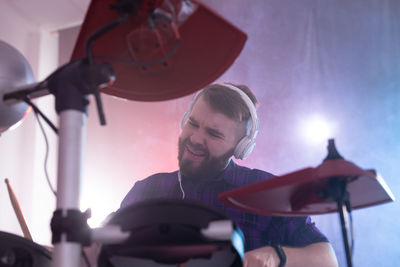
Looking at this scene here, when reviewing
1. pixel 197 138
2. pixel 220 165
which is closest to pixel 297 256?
pixel 220 165

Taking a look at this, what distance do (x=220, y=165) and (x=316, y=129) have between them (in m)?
0.54

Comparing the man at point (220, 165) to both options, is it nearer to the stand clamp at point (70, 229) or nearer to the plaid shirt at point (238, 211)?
the plaid shirt at point (238, 211)

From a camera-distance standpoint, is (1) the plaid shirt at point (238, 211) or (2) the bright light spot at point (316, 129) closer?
(1) the plaid shirt at point (238, 211)

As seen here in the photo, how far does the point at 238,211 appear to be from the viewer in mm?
1424

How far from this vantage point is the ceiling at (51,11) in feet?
9.16

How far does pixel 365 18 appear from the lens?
1957 mm

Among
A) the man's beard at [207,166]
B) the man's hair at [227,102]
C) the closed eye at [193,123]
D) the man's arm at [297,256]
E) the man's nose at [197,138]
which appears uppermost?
the man's hair at [227,102]

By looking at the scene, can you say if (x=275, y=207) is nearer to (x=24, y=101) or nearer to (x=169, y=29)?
Answer: (x=169, y=29)

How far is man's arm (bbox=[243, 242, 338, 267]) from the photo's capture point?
973mm

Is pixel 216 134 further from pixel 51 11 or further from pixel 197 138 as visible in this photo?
pixel 51 11

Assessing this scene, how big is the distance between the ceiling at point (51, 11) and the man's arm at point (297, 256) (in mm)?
2172

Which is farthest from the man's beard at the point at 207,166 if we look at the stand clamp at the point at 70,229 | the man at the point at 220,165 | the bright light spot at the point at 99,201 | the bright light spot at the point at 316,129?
the stand clamp at the point at 70,229

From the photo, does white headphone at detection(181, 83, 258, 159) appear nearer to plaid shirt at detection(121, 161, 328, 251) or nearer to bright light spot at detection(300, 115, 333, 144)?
plaid shirt at detection(121, 161, 328, 251)

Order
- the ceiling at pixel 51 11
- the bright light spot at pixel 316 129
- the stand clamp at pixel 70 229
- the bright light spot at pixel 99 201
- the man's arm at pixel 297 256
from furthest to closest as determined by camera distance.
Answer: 1. the ceiling at pixel 51 11
2. the bright light spot at pixel 99 201
3. the bright light spot at pixel 316 129
4. the man's arm at pixel 297 256
5. the stand clamp at pixel 70 229
